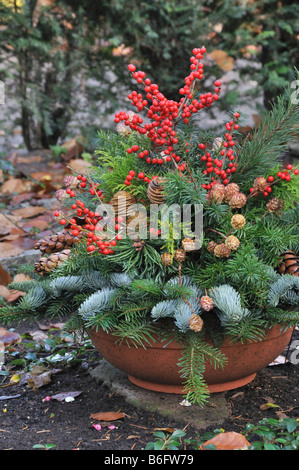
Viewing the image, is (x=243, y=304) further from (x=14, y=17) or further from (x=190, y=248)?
(x=14, y=17)

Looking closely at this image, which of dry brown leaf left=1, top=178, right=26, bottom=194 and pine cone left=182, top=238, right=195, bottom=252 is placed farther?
dry brown leaf left=1, top=178, right=26, bottom=194

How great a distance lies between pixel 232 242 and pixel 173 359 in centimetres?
42

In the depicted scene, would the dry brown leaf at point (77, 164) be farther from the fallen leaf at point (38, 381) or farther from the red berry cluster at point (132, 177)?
the red berry cluster at point (132, 177)

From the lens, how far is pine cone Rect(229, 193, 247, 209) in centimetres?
172

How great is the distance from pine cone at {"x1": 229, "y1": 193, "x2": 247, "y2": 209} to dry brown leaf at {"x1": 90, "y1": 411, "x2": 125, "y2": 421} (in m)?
0.79

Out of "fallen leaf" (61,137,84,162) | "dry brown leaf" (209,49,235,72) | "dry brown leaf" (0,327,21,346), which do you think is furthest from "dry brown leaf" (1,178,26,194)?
"dry brown leaf" (209,49,235,72)

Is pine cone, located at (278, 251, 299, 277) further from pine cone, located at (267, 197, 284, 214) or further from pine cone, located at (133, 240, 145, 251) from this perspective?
pine cone, located at (133, 240, 145, 251)

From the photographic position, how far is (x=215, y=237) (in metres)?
1.81

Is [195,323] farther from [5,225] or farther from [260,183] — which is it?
[5,225]

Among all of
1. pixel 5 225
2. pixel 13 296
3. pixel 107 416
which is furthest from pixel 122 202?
pixel 5 225

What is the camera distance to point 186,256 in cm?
183

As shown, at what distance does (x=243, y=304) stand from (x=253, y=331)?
89 millimetres

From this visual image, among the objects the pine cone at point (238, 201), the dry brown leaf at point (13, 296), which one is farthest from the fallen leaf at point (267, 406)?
the dry brown leaf at point (13, 296)

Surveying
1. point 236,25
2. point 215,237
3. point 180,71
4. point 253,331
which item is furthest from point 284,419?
point 236,25
